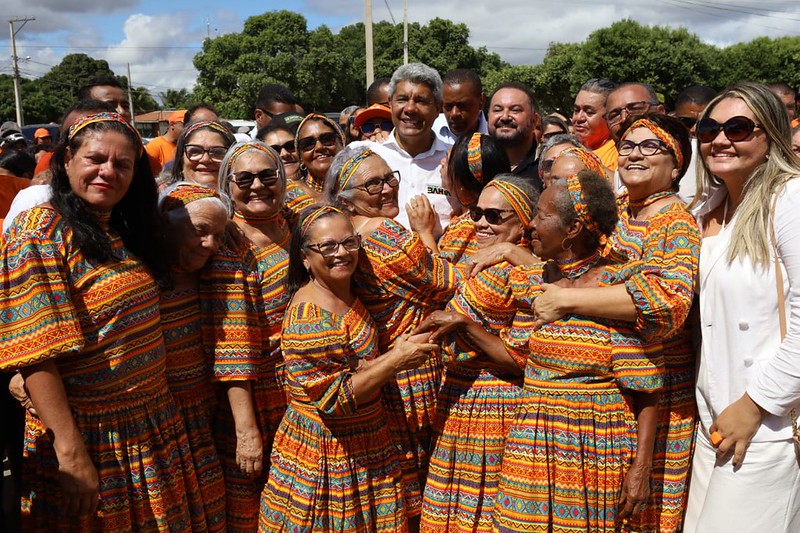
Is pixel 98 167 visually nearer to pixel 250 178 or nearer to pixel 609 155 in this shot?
pixel 250 178

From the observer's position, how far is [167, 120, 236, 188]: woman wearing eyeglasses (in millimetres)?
3949

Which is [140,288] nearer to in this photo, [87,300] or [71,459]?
[87,300]

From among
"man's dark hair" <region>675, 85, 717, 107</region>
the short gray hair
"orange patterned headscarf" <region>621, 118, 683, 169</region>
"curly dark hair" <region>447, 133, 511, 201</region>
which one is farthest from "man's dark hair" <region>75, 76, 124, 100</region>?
"man's dark hair" <region>675, 85, 717, 107</region>

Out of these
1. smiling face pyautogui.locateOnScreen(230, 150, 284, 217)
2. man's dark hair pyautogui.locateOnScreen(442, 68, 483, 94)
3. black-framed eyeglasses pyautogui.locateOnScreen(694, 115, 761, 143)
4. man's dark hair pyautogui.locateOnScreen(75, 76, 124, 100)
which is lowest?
smiling face pyautogui.locateOnScreen(230, 150, 284, 217)

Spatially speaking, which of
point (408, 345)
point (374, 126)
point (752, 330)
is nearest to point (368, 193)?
point (408, 345)

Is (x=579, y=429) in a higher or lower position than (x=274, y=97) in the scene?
lower

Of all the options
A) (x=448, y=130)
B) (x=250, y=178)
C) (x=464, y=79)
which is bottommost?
(x=250, y=178)

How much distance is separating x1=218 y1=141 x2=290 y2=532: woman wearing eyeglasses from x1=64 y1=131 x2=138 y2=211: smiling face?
27.1 inches

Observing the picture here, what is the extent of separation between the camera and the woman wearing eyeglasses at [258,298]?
329 cm

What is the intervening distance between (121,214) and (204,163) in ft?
3.75

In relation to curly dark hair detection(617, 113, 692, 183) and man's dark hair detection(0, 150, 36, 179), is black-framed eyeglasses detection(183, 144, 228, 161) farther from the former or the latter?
man's dark hair detection(0, 150, 36, 179)

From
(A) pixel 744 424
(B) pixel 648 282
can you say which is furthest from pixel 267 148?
(A) pixel 744 424

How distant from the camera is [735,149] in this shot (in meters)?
2.79

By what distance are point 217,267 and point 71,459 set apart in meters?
1.04
